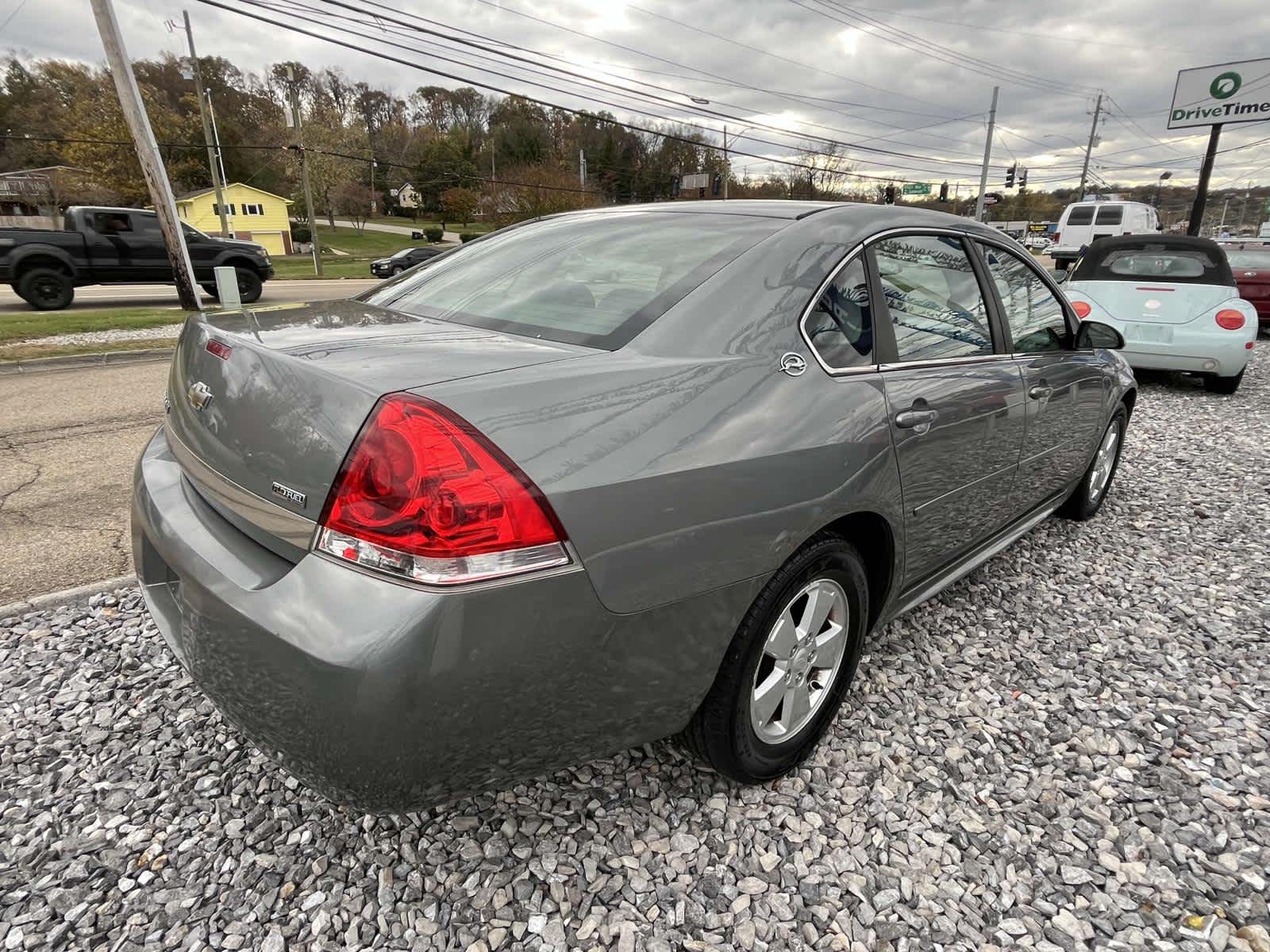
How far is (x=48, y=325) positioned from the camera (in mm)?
10219

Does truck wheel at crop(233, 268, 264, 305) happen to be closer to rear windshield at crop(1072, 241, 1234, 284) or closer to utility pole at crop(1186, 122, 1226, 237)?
rear windshield at crop(1072, 241, 1234, 284)

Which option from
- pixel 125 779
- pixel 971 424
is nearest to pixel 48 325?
pixel 125 779

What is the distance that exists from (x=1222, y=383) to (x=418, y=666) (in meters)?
9.13

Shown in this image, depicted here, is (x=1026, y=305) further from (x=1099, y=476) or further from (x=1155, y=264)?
(x=1155, y=264)

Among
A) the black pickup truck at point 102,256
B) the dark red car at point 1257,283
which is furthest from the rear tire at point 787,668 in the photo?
the black pickup truck at point 102,256

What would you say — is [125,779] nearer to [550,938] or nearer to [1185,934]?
[550,938]

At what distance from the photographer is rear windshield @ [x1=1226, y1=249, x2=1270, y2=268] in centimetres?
1214

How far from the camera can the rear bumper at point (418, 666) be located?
127 centimetres

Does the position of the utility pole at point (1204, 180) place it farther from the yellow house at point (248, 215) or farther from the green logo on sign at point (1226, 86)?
the yellow house at point (248, 215)

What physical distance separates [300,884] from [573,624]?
102 centimetres

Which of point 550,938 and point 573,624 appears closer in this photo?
point 573,624

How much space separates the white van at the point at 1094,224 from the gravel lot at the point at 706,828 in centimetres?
2286

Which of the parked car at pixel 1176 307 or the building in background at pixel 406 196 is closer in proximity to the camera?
the parked car at pixel 1176 307

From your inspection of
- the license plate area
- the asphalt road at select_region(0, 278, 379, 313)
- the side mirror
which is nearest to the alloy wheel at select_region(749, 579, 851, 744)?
the side mirror
